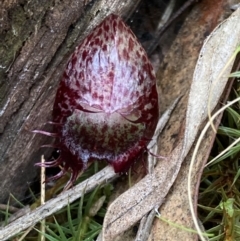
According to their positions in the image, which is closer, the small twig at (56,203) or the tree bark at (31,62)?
the tree bark at (31,62)

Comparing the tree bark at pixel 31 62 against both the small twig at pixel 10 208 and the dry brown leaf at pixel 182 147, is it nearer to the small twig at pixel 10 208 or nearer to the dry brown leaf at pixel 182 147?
the small twig at pixel 10 208

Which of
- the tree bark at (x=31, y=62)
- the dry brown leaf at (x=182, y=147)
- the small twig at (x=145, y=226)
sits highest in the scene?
the tree bark at (x=31, y=62)

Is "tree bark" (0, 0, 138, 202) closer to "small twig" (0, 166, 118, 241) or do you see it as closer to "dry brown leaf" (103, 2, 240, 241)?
"small twig" (0, 166, 118, 241)

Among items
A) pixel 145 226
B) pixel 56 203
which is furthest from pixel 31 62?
pixel 145 226

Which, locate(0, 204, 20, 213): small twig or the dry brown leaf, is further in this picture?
locate(0, 204, 20, 213): small twig

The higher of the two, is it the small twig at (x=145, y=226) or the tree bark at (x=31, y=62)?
the tree bark at (x=31, y=62)

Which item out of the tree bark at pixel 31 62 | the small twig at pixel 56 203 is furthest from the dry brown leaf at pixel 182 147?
the tree bark at pixel 31 62

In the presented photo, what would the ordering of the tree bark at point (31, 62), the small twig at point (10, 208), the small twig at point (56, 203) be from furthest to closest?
the small twig at point (10, 208), the small twig at point (56, 203), the tree bark at point (31, 62)

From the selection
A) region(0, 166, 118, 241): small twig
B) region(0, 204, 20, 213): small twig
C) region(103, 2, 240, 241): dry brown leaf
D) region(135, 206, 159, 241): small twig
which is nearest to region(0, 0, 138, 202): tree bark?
region(0, 204, 20, 213): small twig

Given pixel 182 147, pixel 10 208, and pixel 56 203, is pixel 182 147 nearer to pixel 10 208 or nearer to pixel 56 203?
pixel 56 203

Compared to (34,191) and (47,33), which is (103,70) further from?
(34,191)
